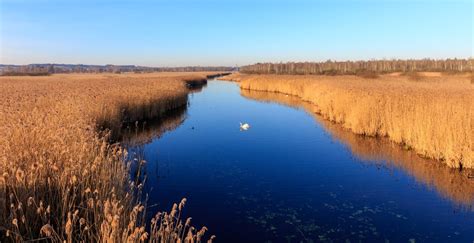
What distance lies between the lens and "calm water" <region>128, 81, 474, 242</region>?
23.0ft

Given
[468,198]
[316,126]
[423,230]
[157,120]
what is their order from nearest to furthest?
[423,230]
[468,198]
[316,126]
[157,120]

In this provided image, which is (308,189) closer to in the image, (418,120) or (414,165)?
(414,165)

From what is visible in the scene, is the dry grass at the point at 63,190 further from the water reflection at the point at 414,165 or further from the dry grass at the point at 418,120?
the dry grass at the point at 418,120

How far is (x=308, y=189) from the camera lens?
925 centimetres

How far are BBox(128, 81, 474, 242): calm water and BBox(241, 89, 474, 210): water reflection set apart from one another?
0.03m

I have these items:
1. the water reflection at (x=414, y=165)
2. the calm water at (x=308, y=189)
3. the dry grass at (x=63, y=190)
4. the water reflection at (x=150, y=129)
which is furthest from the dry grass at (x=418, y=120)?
the dry grass at (x=63, y=190)

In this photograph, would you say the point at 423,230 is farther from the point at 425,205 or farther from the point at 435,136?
the point at 435,136

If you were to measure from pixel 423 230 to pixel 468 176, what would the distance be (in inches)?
153

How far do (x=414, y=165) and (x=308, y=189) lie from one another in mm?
4006

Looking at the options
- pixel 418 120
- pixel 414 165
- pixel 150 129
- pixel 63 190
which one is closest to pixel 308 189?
pixel 414 165

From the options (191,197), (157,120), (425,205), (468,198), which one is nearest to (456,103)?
(468,198)

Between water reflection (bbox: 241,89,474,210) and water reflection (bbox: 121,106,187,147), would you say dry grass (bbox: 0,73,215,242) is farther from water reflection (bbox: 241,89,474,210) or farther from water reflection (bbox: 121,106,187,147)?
water reflection (bbox: 241,89,474,210)

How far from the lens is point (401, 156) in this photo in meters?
12.1

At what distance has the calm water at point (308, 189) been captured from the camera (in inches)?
276
